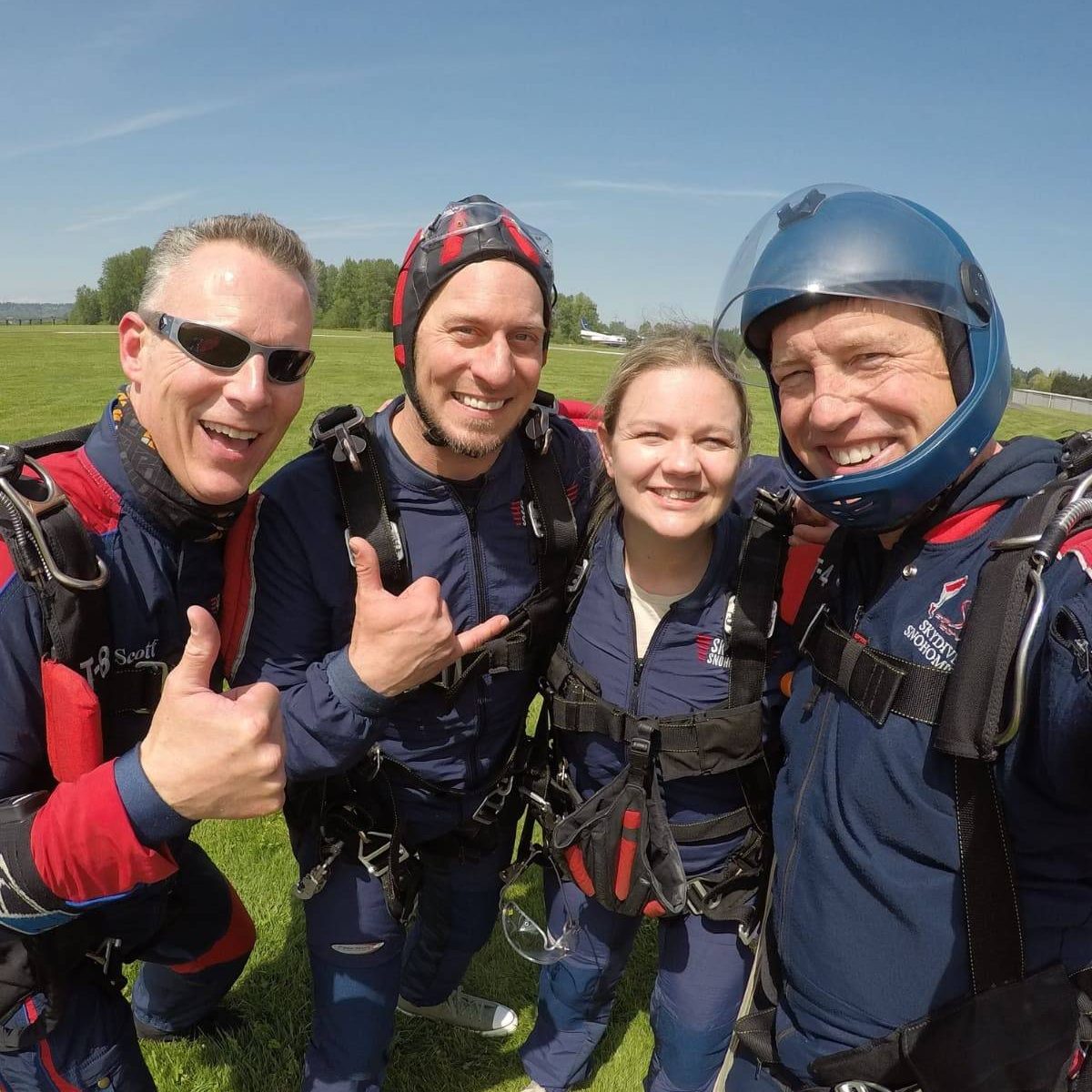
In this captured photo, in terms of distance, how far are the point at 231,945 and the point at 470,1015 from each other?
135 cm

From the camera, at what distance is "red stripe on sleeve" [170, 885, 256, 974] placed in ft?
11.7

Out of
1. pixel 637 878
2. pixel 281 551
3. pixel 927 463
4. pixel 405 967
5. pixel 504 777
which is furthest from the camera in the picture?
pixel 405 967

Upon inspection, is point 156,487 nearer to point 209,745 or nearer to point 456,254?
point 209,745

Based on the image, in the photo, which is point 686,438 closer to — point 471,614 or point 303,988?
point 471,614

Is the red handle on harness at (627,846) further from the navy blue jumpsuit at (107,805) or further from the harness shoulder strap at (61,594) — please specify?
the harness shoulder strap at (61,594)

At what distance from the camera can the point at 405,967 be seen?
163 inches

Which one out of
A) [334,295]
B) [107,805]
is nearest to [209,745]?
[107,805]

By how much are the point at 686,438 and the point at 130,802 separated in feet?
6.94

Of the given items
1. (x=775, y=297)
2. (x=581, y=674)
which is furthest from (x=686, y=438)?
(x=581, y=674)

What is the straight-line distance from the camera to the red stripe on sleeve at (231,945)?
11.7 feet

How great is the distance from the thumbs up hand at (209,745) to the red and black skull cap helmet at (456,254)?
1.45m

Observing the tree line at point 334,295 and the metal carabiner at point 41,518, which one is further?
the tree line at point 334,295

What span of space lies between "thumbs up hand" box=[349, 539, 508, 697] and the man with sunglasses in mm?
474

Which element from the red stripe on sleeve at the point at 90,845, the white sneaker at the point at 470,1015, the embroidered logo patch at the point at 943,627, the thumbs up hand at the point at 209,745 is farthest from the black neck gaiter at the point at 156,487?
Answer: the white sneaker at the point at 470,1015
